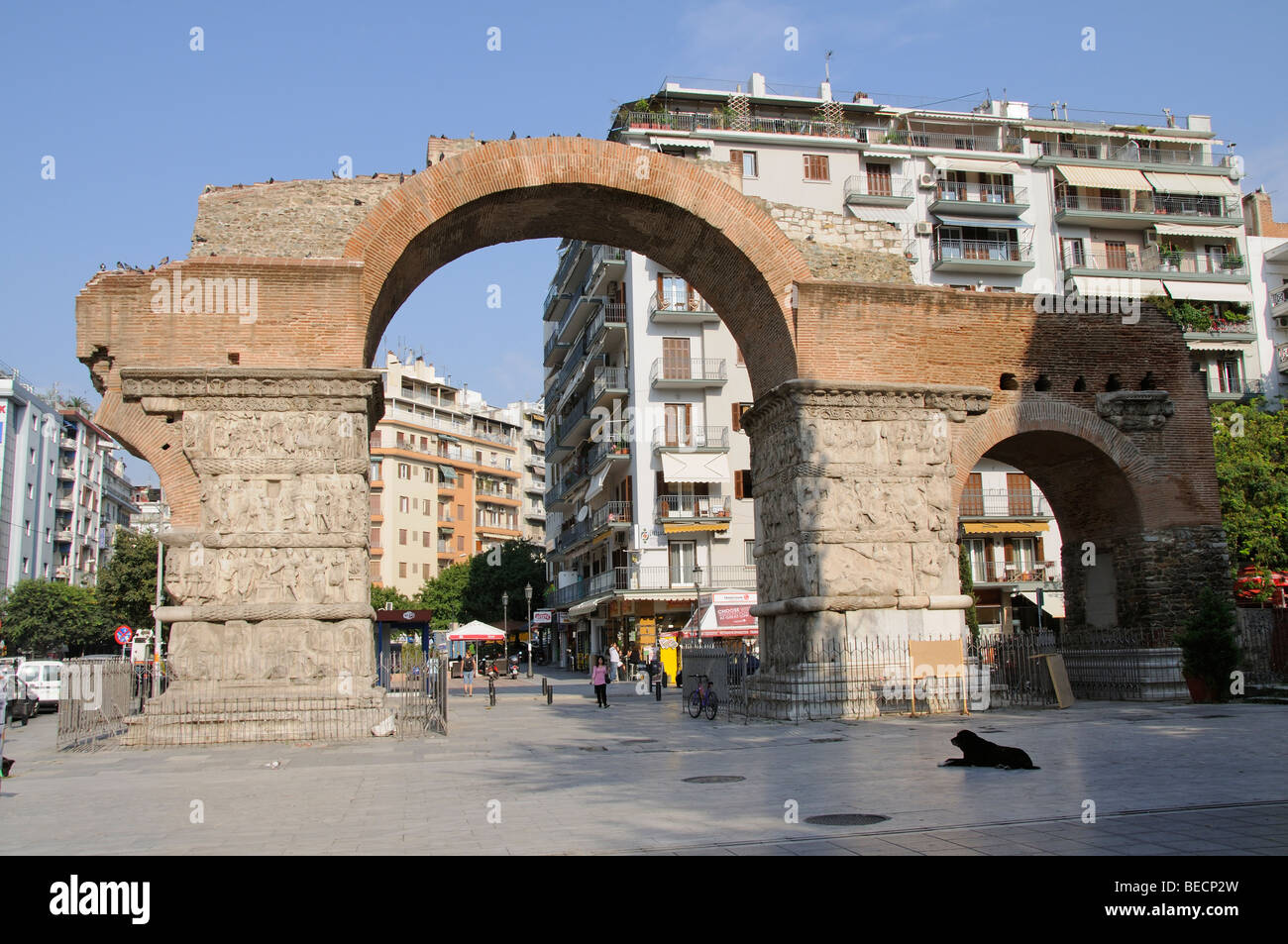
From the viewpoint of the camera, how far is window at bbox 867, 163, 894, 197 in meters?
44.7

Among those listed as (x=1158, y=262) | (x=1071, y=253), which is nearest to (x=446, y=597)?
(x=1071, y=253)

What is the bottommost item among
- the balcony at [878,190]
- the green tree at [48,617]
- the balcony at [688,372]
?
the green tree at [48,617]

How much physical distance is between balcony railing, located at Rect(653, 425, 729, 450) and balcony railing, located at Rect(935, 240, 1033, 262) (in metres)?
13.9

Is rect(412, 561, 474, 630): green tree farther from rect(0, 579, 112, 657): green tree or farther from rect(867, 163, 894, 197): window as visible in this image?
rect(867, 163, 894, 197): window

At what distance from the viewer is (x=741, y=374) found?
40.5 metres

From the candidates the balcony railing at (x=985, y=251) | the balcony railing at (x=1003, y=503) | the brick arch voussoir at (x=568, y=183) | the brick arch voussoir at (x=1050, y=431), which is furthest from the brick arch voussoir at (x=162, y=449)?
the balcony railing at (x=985, y=251)

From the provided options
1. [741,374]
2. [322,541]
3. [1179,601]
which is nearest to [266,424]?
[322,541]

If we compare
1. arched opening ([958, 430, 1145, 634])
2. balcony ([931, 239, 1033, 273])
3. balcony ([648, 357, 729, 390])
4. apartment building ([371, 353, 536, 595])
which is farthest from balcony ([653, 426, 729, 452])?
apartment building ([371, 353, 536, 595])

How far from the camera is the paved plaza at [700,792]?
6.80 meters

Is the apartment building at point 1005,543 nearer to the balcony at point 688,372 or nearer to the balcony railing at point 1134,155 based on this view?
the balcony at point 688,372

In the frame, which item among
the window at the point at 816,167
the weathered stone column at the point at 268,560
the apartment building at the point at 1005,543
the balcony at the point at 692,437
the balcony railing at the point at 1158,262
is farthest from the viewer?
the balcony railing at the point at 1158,262

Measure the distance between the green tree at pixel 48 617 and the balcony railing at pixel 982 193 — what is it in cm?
4460
